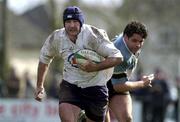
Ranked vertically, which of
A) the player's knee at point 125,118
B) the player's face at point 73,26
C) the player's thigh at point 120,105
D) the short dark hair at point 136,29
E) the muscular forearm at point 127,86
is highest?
the player's face at point 73,26

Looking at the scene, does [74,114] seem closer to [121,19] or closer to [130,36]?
[130,36]

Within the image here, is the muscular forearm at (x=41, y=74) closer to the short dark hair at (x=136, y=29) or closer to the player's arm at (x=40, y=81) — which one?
the player's arm at (x=40, y=81)

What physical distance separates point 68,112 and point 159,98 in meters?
10.5

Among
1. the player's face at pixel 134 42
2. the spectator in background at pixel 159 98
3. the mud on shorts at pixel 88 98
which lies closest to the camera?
the mud on shorts at pixel 88 98

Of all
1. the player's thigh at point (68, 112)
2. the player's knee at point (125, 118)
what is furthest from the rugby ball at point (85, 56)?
the player's knee at point (125, 118)

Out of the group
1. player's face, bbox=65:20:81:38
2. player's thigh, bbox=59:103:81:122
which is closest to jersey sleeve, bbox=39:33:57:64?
player's face, bbox=65:20:81:38

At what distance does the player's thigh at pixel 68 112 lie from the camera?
34.3 feet

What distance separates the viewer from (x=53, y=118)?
810 inches

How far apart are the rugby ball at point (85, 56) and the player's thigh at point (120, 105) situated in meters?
1.06

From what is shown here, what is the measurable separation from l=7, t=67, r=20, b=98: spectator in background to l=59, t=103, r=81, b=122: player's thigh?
1084 cm

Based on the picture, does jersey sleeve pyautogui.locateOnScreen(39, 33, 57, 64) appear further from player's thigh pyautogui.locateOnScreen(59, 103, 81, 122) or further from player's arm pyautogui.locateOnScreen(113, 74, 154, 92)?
player's arm pyautogui.locateOnScreen(113, 74, 154, 92)

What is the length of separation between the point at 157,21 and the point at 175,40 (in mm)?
5213

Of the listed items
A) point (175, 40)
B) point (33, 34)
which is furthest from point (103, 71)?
point (33, 34)

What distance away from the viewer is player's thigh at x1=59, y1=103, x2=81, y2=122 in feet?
34.3
